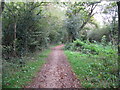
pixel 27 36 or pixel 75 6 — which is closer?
pixel 75 6

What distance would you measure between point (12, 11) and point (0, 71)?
210 inches

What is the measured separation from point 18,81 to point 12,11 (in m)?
6.33

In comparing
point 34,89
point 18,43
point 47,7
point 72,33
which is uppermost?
point 47,7

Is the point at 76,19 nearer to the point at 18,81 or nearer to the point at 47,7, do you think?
the point at 47,7

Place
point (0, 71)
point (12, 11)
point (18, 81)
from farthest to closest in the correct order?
point (12, 11)
point (0, 71)
point (18, 81)

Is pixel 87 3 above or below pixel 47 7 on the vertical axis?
below

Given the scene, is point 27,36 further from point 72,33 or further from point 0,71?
point 72,33

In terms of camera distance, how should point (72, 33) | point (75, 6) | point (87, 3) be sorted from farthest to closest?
point (72, 33), point (75, 6), point (87, 3)

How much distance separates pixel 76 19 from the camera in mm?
20688

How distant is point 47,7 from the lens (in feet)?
40.8

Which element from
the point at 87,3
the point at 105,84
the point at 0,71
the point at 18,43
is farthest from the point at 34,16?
the point at 105,84

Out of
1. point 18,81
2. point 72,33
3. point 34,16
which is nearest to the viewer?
point 18,81

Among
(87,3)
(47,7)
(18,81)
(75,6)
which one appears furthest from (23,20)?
(18,81)

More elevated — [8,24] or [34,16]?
[34,16]
